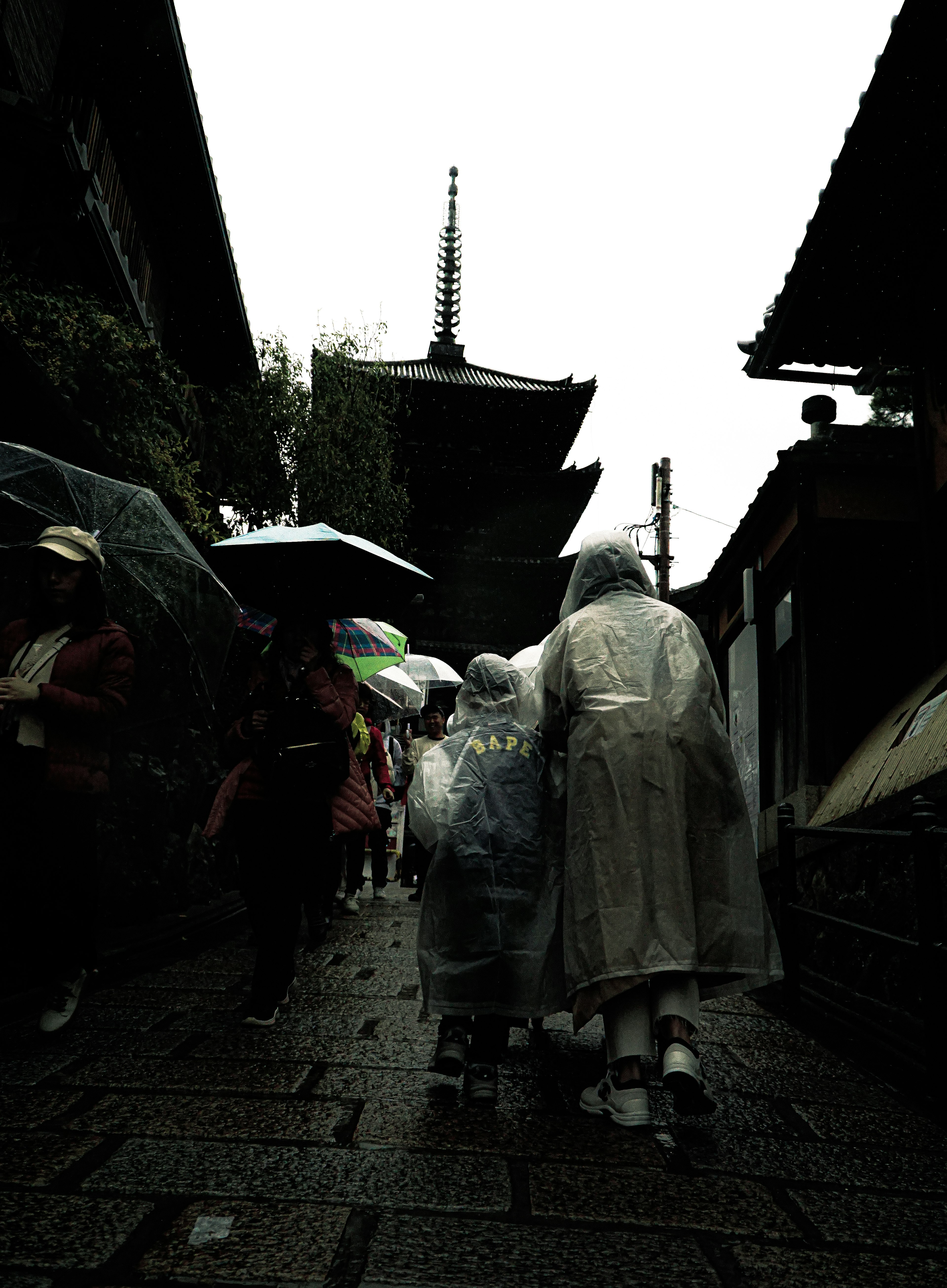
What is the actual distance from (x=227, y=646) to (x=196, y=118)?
31.3ft

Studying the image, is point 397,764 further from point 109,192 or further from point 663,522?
point 663,522

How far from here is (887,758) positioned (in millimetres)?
7277

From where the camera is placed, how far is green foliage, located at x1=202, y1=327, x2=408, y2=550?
17.3 m

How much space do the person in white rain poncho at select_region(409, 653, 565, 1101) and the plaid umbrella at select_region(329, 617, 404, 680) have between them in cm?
488

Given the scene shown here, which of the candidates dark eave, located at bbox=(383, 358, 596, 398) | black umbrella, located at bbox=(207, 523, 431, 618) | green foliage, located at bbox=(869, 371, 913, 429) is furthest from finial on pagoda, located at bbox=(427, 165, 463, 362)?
black umbrella, located at bbox=(207, 523, 431, 618)

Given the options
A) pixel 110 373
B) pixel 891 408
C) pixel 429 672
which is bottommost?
pixel 429 672

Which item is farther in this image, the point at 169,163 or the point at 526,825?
the point at 169,163

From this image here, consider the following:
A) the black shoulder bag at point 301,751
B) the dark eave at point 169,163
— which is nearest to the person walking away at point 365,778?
the black shoulder bag at point 301,751

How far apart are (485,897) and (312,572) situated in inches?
114

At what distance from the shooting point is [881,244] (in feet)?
24.2

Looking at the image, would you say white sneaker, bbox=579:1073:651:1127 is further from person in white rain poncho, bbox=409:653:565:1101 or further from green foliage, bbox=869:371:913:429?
green foliage, bbox=869:371:913:429

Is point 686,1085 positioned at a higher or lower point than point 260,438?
lower

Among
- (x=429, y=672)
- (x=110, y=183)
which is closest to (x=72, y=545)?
(x=110, y=183)

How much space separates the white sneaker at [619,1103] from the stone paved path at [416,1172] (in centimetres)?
5
